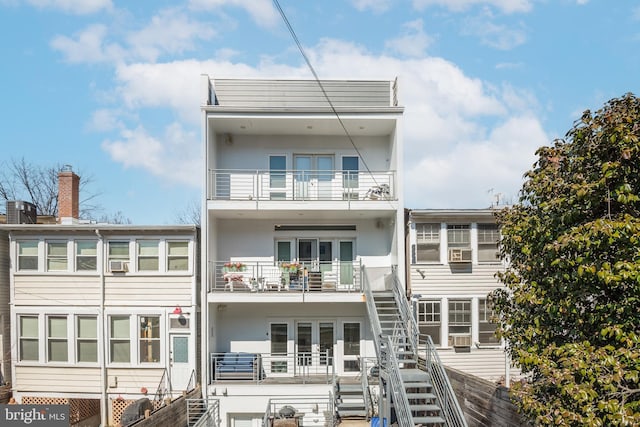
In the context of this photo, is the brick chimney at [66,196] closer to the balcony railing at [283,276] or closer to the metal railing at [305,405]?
→ the balcony railing at [283,276]

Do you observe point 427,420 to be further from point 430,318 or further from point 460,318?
point 460,318

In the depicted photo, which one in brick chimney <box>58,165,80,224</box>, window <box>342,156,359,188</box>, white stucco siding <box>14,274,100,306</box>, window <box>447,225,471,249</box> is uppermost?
window <box>342,156,359,188</box>

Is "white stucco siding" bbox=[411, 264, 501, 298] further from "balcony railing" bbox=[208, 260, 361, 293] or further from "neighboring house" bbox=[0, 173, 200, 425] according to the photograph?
"neighboring house" bbox=[0, 173, 200, 425]

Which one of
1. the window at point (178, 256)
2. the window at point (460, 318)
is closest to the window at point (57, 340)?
the window at point (178, 256)

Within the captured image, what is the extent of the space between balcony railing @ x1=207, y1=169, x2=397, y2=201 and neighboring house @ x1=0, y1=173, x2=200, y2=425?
2213mm

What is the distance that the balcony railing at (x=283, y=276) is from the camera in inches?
579

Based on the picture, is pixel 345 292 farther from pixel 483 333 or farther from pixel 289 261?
pixel 483 333

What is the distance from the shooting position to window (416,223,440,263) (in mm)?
15250

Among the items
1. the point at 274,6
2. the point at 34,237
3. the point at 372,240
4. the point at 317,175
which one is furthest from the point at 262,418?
the point at 274,6

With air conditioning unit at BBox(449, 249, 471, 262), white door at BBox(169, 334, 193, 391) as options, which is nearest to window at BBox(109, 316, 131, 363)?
white door at BBox(169, 334, 193, 391)

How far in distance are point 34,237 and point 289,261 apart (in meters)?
8.63

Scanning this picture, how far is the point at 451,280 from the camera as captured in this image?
15.2 metres

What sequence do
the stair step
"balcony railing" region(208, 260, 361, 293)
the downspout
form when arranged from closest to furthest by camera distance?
the stair step → the downspout → "balcony railing" region(208, 260, 361, 293)

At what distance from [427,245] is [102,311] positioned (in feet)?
36.2
